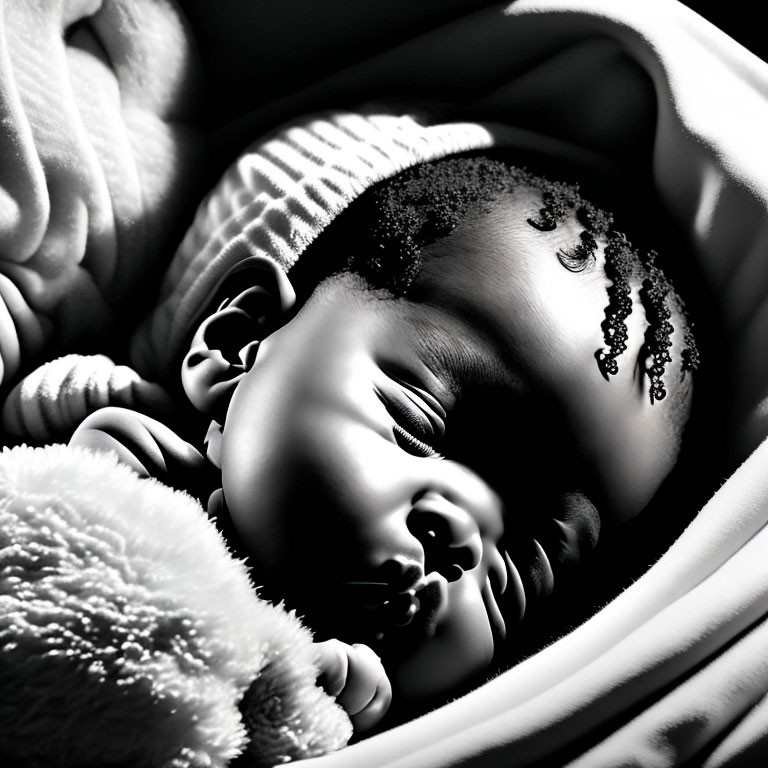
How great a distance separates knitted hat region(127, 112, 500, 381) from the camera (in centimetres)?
93

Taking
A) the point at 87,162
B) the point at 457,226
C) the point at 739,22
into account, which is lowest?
the point at 87,162

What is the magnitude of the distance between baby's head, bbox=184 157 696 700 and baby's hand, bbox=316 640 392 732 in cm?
2

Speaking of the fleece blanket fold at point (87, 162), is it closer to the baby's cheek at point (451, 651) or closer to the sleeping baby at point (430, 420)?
the sleeping baby at point (430, 420)

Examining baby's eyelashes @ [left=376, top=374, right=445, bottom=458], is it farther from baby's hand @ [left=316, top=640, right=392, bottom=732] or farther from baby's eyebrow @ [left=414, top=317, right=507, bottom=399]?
baby's hand @ [left=316, top=640, right=392, bottom=732]

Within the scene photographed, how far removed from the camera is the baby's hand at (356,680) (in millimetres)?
742

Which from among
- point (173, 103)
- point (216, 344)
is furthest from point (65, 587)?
point (173, 103)

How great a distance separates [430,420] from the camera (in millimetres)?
811

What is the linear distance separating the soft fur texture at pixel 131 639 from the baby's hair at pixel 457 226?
0.30m

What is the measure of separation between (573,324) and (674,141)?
27cm

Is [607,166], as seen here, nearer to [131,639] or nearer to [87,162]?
[87,162]

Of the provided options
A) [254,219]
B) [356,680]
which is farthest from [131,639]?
[254,219]

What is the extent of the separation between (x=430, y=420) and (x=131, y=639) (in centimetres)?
31

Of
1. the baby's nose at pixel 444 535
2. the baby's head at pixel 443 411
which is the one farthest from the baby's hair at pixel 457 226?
the baby's nose at pixel 444 535

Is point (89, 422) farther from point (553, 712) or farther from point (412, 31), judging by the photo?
point (412, 31)
